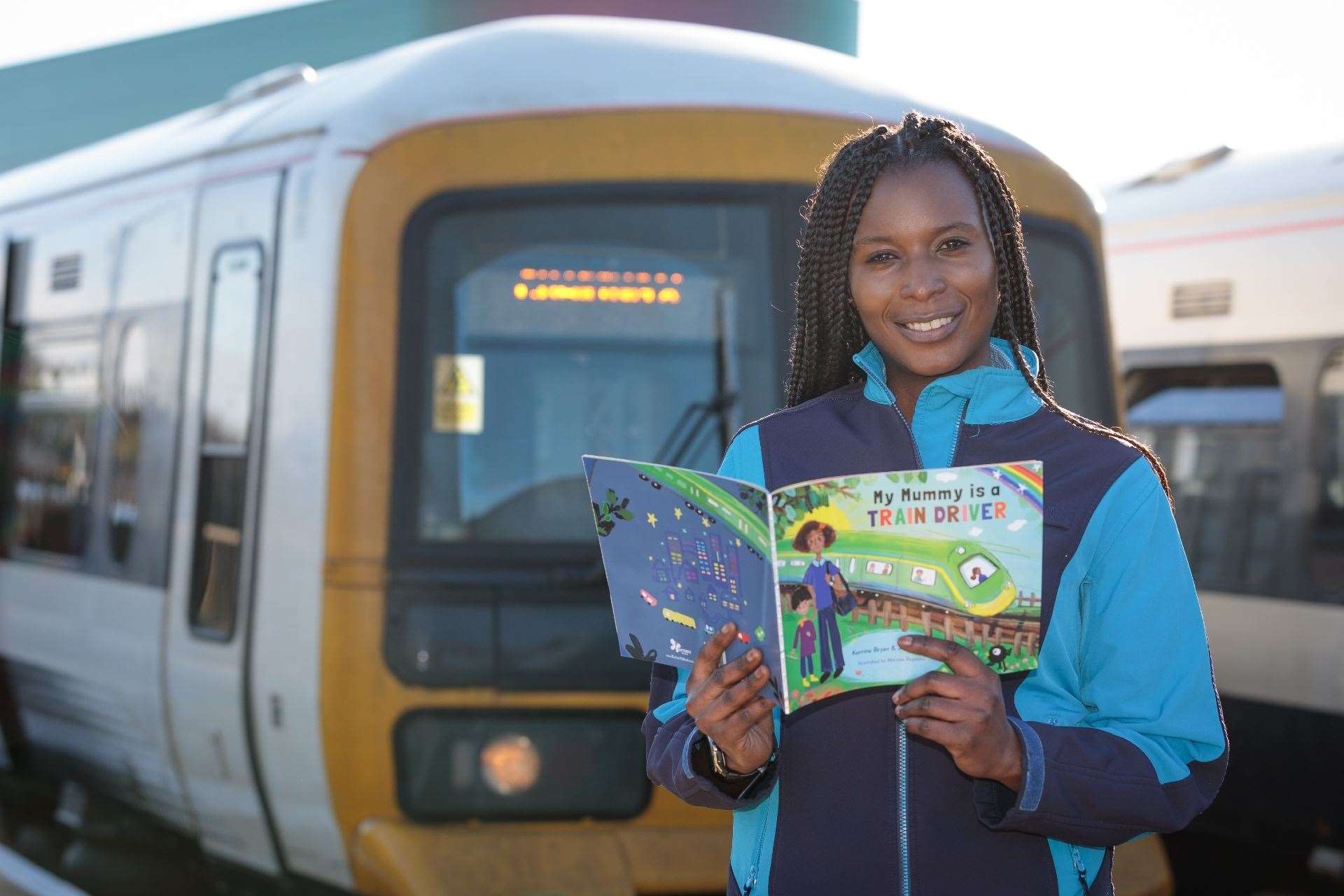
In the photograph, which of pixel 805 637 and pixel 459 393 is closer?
pixel 805 637

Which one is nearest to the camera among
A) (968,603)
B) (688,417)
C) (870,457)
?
(968,603)

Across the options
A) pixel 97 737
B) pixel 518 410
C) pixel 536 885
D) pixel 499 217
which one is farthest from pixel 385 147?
pixel 97 737

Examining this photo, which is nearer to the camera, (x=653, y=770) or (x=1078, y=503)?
(x=1078, y=503)

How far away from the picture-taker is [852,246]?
193 cm

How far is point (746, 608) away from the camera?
171 centimetres

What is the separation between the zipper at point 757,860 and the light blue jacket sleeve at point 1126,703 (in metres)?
0.25

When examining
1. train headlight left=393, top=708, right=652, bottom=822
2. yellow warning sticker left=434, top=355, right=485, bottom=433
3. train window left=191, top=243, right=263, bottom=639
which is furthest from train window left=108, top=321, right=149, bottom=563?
train headlight left=393, top=708, right=652, bottom=822

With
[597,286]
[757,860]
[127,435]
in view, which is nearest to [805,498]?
[757,860]

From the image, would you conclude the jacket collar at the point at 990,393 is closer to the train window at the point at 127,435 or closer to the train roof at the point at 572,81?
the train roof at the point at 572,81

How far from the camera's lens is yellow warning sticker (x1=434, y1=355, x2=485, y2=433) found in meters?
4.33

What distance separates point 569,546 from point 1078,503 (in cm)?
271

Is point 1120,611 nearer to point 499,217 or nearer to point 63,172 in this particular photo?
point 499,217

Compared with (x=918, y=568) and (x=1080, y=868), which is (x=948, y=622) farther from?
(x=1080, y=868)

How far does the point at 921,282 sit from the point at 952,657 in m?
0.47
